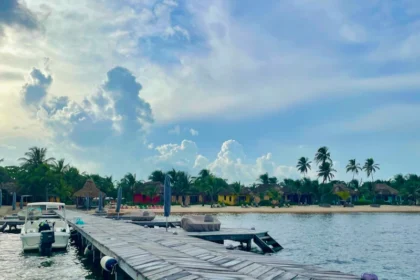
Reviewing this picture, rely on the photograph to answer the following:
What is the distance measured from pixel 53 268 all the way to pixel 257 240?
12.0m

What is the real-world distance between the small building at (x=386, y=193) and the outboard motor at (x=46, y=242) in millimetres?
93417

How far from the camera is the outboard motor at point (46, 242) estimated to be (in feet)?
69.7

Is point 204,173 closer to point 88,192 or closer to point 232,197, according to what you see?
point 232,197

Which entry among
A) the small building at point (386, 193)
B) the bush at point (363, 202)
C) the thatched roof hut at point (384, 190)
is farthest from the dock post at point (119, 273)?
the thatched roof hut at point (384, 190)

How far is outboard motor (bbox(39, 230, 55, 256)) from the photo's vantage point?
21.2m

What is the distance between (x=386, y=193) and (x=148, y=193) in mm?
54720

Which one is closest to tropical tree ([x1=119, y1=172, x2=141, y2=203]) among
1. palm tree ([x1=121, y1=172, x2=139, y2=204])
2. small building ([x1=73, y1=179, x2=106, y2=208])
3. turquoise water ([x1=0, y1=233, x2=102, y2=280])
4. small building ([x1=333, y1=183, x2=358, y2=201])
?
palm tree ([x1=121, y1=172, x2=139, y2=204])

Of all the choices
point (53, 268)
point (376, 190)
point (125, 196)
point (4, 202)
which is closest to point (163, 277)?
point (53, 268)

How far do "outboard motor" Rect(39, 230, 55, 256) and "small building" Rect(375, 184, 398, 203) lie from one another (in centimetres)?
9342

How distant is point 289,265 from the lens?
1138 centimetres

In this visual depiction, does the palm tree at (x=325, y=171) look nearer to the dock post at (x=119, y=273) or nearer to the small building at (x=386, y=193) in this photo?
the small building at (x=386, y=193)

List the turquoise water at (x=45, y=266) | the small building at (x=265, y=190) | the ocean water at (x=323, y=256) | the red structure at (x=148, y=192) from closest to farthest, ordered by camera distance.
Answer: the turquoise water at (x=45, y=266)
the ocean water at (x=323, y=256)
the red structure at (x=148, y=192)
the small building at (x=265, y=190)

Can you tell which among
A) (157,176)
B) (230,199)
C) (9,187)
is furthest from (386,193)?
(9,187)

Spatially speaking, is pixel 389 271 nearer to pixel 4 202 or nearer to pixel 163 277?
pixel 163 277
